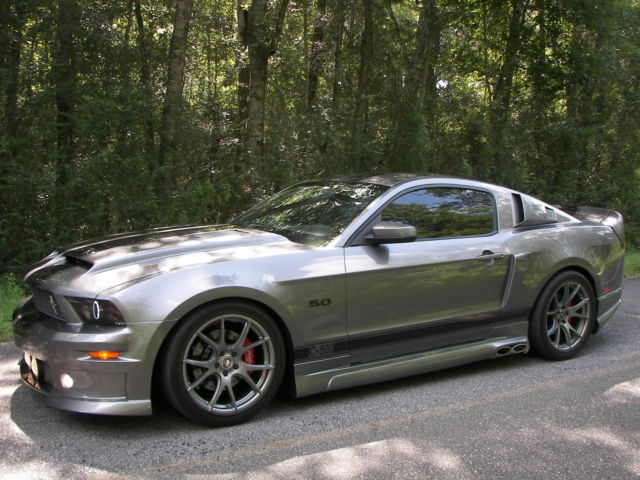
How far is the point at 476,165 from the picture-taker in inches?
559

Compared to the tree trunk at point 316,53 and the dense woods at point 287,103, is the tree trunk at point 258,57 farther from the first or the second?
the tree trunk at point 316,53

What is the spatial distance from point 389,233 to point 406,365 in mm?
971

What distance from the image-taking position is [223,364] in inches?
145

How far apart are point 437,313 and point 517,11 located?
13014mm

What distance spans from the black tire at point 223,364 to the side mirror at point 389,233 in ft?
3.14

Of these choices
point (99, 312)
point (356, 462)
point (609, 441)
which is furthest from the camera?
point (609, 441)

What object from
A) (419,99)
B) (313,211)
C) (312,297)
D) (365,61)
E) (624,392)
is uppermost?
(365,61)

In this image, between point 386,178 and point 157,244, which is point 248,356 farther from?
point 386,178

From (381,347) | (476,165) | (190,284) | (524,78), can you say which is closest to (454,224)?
(381,347)

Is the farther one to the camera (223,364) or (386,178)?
(386,178)

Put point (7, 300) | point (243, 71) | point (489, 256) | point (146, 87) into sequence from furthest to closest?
point (243, 71)
point (146, 87)
point (7, 300)
point (489, 256)

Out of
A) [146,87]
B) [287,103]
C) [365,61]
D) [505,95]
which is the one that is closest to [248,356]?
[146,87]

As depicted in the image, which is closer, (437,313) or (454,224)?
(437,313)

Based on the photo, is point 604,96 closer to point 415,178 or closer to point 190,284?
point 415,178
